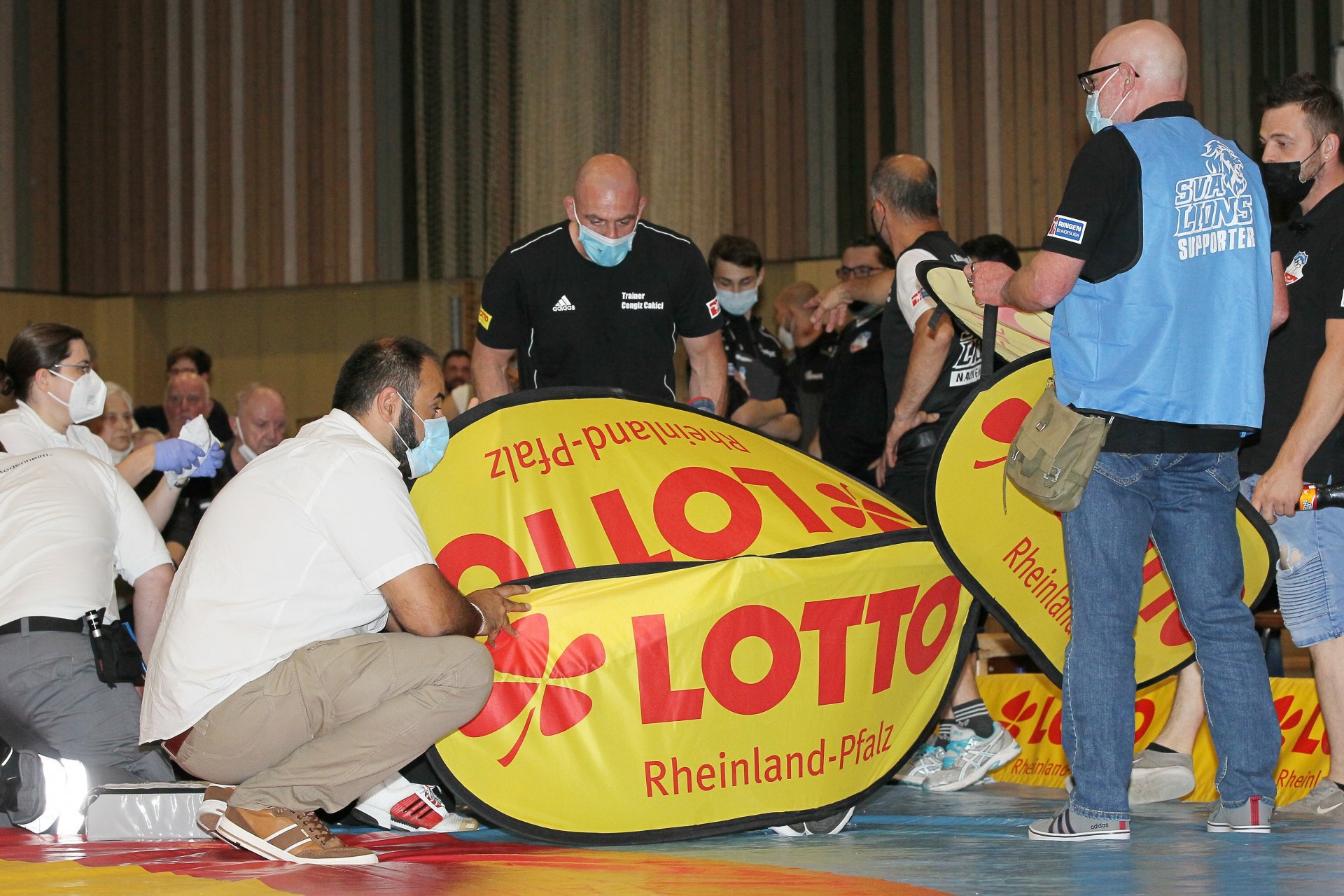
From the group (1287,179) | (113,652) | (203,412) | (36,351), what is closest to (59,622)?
(113,652)

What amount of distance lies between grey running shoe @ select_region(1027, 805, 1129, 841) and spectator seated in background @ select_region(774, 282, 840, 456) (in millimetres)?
3741

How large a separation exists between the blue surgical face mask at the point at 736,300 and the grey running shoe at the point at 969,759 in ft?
8.63

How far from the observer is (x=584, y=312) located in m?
4.52

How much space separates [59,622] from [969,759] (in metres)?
2.57

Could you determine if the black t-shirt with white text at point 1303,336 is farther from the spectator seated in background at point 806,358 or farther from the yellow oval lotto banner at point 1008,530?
the spectator seated in background at point 806,358

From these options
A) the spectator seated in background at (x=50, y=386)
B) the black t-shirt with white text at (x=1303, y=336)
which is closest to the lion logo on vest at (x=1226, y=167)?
the black t-shirt with white text at (x=1303, y=336)

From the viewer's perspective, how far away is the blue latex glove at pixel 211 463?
4.89m

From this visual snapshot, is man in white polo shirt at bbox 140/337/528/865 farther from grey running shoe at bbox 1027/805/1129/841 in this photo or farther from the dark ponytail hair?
the dark ponytail hair

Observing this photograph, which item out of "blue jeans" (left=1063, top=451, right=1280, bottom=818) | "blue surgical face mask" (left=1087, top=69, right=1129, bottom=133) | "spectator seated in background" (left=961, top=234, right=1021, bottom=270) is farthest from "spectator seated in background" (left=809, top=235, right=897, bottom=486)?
"blue jeans" (left=1063, top=451, right=1280, bottom=818)

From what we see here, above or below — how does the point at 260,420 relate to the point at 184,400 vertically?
below

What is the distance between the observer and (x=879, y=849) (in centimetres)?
313

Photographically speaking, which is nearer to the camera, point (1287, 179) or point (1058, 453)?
point (1058, 453)

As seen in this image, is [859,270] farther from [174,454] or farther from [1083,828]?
[1083,828]

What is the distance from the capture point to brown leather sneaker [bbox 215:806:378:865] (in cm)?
297
